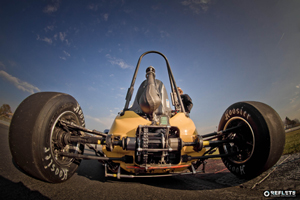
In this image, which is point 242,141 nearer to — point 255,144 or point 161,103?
point 255,144

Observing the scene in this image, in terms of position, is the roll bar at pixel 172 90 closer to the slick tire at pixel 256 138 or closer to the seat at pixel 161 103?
the seat at pixel 161 103

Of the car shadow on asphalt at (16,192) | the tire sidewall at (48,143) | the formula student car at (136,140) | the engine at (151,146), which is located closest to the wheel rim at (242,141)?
the formula student car at (136,140)

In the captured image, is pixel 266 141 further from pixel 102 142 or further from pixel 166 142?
pixel 102 142

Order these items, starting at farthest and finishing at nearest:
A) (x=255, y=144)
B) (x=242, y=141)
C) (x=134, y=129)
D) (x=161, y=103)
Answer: (x=161, y=103)
(x=134, y=129)
(x=242, y=141)
(x=255, y=144)

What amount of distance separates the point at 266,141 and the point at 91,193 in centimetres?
259

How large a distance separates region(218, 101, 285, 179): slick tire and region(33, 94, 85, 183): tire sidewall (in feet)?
9.16

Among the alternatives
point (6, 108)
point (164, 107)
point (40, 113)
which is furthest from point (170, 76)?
point (6, 108)

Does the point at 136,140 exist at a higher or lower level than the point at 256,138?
lower

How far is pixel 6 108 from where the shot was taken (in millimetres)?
46469

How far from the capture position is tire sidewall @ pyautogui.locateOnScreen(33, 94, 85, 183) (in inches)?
60.9

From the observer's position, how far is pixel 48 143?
1.68 m

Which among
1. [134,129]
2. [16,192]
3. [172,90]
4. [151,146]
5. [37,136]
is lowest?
[16,192]

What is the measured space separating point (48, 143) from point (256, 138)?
9.82ft

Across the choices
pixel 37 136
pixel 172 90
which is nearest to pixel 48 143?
pixel 37 136
